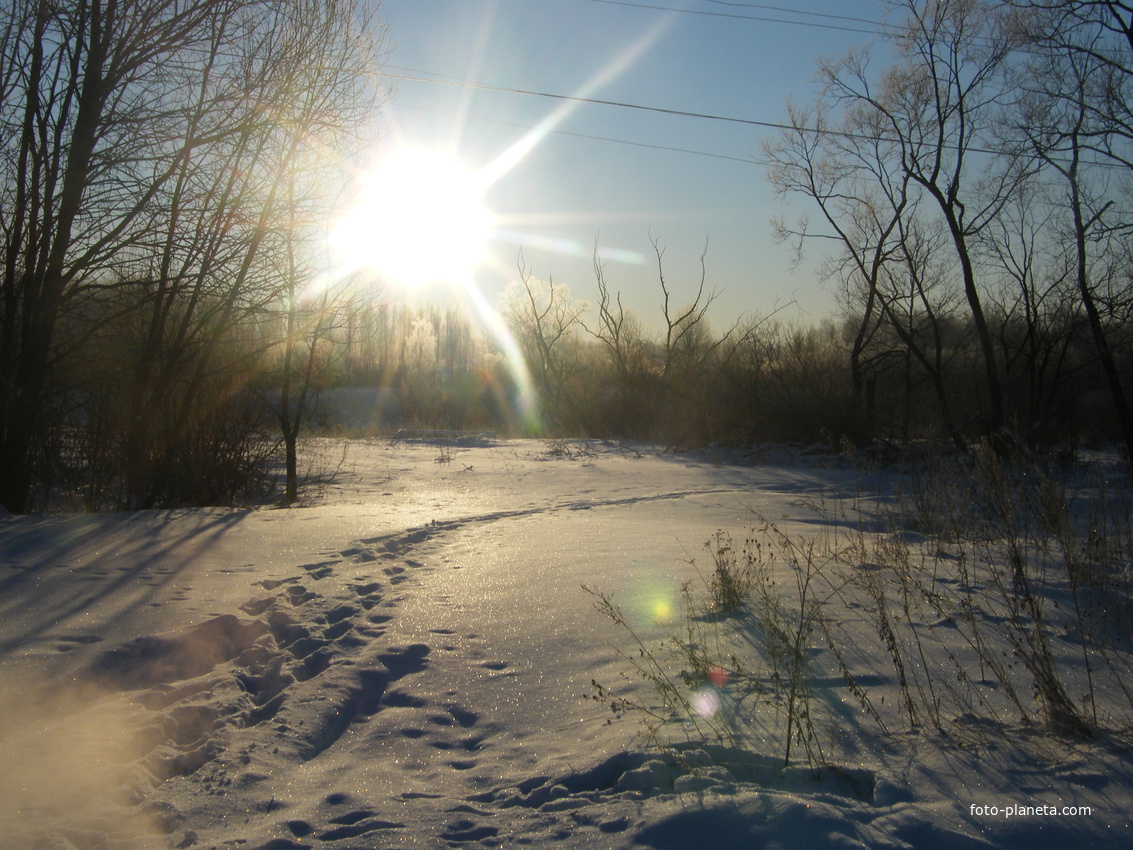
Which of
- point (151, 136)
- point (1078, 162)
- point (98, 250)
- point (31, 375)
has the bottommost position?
point (31, 375)

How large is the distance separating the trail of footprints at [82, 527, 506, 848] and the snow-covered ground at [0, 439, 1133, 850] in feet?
0.03

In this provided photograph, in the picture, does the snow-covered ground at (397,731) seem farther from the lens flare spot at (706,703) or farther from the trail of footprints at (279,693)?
the lens flare spot at (706,703)

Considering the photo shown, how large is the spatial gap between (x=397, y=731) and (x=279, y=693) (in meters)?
0.58

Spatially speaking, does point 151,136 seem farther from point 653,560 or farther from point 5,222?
point 653,560

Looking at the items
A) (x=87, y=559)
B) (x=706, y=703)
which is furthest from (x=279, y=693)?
(x=87, y=559)

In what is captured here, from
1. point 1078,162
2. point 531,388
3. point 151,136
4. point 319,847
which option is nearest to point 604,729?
point 319,847

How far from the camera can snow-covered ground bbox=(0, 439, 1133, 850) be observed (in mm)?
1713

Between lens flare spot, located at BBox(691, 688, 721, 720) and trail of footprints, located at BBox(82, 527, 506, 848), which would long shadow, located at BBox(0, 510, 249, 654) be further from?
lens flare spot, located at BBox(691, 688, 721, 720)

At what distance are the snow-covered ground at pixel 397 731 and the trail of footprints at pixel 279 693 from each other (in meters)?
0.01

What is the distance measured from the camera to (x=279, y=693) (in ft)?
8.49

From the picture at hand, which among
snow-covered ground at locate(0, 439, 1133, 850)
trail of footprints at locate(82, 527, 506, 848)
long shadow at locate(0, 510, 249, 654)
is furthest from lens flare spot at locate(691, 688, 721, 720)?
long shadow at locate(0, 510, 249, 654)

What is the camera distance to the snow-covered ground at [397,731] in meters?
1.71

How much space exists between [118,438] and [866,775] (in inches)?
266

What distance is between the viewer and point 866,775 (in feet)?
6.40
